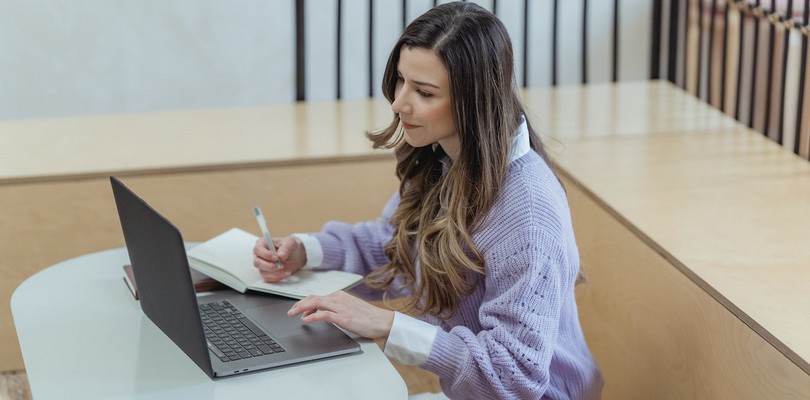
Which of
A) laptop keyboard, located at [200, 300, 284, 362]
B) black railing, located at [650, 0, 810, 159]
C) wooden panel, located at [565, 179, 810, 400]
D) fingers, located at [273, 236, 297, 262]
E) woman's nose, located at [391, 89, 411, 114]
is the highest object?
woman's nose, located at [391, 89, 411, 114]

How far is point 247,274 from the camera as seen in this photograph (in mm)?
1814

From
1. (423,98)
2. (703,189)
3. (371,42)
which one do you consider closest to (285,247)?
(423,98)

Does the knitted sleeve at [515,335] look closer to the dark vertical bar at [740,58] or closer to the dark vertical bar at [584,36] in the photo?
the dark vertical bar at [740,58]

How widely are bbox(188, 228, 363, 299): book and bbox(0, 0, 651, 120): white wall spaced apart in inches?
65.5

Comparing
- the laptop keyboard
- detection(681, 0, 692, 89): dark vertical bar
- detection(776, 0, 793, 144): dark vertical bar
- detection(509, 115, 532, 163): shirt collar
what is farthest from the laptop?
detection(681, 0, 692, 89): dark vertical bar

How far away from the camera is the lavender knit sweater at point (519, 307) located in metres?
1.55

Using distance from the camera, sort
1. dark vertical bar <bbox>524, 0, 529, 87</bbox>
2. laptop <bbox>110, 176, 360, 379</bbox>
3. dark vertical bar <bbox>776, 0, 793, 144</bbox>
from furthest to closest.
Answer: dark vertical bar <bbox>524, 0, 529, 87</bbox>, dark vertical bar <bbox>776, 0, 793, 144</bbox>, laptop <bbox>110, 176, 360, 379</bbox>

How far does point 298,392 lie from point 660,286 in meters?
0.85

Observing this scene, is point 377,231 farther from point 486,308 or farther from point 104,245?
point 104,245

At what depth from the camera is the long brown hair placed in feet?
5.26

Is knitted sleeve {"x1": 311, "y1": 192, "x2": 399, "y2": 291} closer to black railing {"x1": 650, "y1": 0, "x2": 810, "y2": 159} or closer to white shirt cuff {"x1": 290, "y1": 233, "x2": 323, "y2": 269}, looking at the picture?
white shirt cuff {"x1": 290, "y1": 233, "x2": 323, "y2": 269}

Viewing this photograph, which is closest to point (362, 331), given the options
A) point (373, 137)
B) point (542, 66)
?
point (373, 137)

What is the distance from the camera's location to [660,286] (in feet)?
6.74

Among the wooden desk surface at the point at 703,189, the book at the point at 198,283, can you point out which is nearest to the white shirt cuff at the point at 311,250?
the book at the point at 198,283
